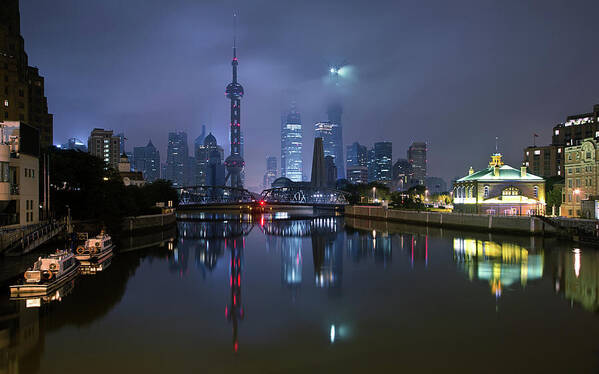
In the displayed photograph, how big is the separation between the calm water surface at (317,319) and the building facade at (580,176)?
24.5 metres

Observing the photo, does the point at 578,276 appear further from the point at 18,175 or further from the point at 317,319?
the point at 18,175

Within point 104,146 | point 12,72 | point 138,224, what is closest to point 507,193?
point 138,224

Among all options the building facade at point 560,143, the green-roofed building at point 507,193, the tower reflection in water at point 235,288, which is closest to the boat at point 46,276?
the tower reflection in water at point 235,288

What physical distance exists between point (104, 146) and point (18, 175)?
156915 mm

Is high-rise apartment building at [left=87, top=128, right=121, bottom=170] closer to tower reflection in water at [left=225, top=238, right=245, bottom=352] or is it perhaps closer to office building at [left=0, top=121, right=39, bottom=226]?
tower reflection in water at [left=225, top=238, right=245, bottom=352]

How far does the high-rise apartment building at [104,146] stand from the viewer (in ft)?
579

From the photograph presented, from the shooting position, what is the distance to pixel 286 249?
1957 inches

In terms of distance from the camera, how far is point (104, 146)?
7037 inches

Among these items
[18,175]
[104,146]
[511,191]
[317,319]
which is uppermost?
A: [104,146]

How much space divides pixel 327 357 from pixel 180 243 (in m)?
41.4

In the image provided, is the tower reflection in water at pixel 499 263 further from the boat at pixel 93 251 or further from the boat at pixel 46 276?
the boat at pixel 93 251

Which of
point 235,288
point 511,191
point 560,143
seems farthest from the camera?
point 560,143

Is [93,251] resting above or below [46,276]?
below

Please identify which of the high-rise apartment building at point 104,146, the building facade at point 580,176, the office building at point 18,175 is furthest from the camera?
the high-rise apartment building at point 104,146
